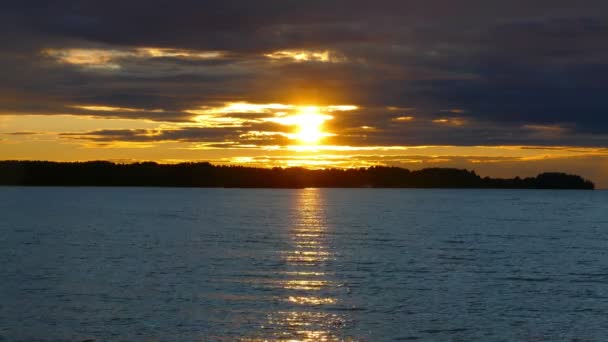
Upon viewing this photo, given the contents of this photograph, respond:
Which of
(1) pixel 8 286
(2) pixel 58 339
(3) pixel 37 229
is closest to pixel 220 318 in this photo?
(2) pixel 58 339

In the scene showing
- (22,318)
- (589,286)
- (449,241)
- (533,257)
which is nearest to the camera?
(22,318)

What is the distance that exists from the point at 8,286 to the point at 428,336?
25.3 metres

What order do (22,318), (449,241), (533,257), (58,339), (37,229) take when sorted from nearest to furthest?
(58,339)
(22,318)
(533,257)
(449,241)
(37,229)

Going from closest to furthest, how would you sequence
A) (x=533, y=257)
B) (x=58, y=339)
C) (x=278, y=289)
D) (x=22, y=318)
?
(x=58, y=339) → (x=22, y=318) → (x=278, y=289) → (x=533, y=257)

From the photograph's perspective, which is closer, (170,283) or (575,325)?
(575,325)

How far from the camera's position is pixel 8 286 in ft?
146

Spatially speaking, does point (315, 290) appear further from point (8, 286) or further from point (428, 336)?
point (8, 286)

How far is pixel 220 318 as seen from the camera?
35.8 meters

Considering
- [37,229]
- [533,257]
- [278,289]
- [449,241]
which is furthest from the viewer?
[37,229]

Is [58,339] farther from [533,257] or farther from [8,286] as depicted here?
[533,257]

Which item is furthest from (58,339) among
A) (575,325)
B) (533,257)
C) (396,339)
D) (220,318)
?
(533,257)

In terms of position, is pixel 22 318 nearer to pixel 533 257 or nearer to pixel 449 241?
pixel 533 257

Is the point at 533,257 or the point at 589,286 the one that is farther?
the point at 533,257

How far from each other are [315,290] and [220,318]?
9.30m
